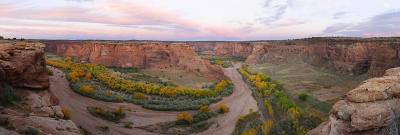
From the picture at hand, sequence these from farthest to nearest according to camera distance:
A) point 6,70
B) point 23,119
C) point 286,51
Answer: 1. point 286,51
2. point 6,70
3. point 23,119

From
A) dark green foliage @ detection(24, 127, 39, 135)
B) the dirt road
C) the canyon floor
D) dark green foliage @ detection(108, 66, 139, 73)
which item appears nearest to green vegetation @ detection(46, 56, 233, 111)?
the canyon floor

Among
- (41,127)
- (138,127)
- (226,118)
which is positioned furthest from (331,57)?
(41,127)

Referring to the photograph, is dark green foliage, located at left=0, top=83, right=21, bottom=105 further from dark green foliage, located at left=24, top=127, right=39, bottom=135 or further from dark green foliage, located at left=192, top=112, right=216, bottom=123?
dark green foliage, located at left=192, top=112, right=216, bottom=123

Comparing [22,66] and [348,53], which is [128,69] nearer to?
[22,66]

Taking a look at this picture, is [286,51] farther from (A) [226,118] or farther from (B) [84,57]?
(B) [84,57]

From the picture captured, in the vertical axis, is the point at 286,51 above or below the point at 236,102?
above

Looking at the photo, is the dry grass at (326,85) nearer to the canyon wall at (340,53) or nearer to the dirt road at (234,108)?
the canyon wall at (340,53)

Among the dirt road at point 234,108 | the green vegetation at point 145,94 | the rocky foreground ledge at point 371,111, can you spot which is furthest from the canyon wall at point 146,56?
the rocky foreground ledge at point 371,111
